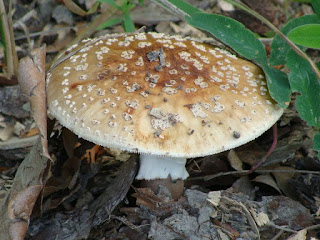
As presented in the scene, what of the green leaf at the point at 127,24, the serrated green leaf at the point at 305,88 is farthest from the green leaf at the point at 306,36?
the green leaf at the point at 127,24

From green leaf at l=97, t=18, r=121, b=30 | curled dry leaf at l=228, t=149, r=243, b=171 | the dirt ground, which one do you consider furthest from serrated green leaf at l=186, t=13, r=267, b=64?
green leaf at l=97, t=18, r=121, b=30

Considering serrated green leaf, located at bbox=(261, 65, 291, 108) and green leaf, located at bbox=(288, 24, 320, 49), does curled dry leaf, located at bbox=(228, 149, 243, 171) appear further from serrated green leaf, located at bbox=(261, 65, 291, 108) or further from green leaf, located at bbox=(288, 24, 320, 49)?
green leaf, located at bbox=(288, 24, 320, 49)

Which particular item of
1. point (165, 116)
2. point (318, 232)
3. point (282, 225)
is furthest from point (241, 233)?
point (165, 116)

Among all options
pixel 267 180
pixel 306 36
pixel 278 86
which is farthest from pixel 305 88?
pixel 267 180

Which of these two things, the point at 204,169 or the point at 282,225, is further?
the point at 204,169

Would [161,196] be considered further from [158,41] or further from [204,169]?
[158,41]
